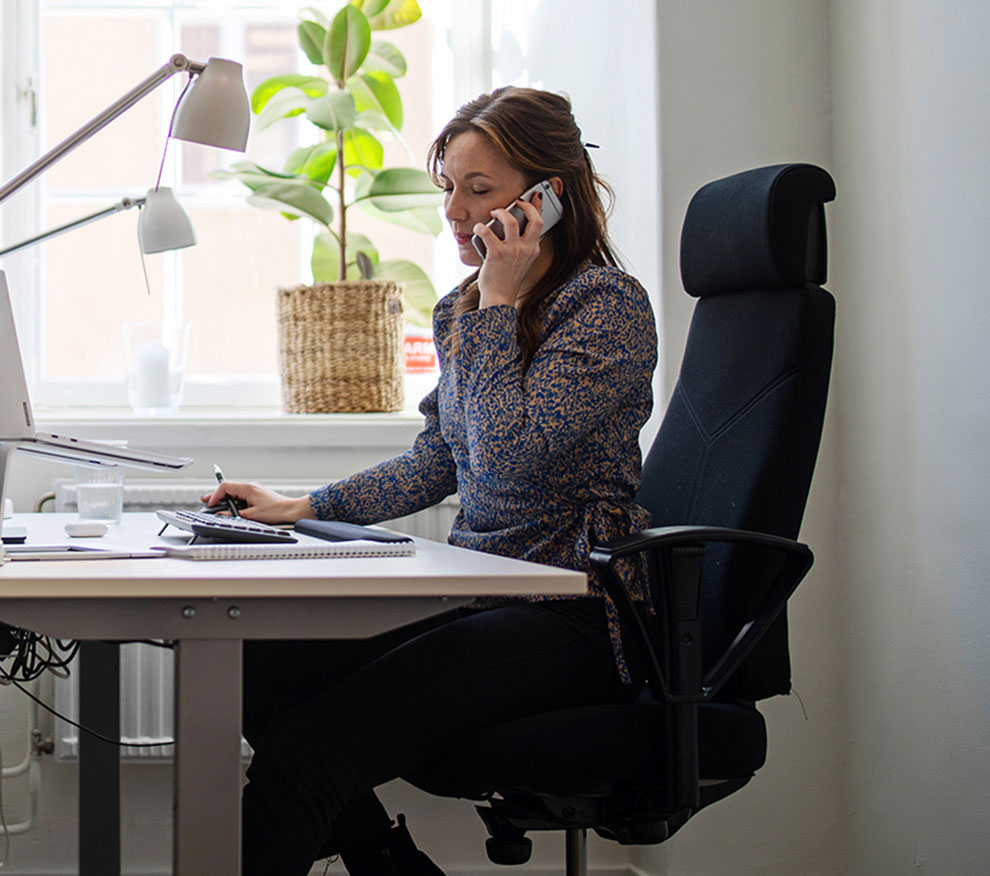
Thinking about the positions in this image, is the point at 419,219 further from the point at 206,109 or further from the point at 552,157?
the point at 206,109

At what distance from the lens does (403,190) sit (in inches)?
92.4

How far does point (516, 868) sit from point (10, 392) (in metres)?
1.49

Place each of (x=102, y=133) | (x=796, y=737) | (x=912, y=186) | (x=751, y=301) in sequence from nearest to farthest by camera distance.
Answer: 1. (x=751, y=301)
2. (x=912, y=186)
3. (x=796, y=737)
4. (x=102, y=133)

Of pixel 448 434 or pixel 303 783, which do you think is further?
pixel 448 434

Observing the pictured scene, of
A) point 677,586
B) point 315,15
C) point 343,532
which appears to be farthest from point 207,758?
point 315,15

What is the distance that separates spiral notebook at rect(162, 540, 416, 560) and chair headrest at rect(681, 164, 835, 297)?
0.55 metres

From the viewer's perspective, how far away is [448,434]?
5.17 feet

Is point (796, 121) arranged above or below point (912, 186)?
above

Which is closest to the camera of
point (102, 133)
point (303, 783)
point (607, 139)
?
point (303, 783)

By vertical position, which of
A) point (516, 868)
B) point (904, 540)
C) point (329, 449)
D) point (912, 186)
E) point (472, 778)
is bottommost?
point (516, 868)

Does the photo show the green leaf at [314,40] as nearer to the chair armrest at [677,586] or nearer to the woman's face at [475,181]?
the woman's face at [475,181]

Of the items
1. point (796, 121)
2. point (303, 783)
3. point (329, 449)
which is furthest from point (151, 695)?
point (796, 121)

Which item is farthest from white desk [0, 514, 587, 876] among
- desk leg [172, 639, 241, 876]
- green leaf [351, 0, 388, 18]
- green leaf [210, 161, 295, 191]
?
green leaf [351, 0, 388, 18]

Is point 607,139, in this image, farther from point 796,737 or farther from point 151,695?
point 151,695
